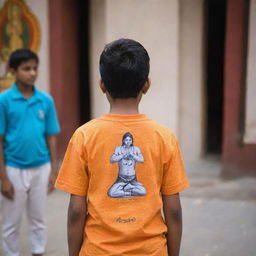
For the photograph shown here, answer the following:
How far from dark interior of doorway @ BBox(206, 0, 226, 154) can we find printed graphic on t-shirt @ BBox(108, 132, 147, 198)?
6.90 meters

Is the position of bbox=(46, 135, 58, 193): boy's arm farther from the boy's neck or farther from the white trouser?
the boy's neck

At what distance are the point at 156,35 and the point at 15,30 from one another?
7.31 ft

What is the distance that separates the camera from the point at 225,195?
612 centimetres

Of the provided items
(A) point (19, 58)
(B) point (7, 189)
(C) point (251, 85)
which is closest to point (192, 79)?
(C) point (251, 85)

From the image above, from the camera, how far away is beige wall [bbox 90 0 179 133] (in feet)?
23.8

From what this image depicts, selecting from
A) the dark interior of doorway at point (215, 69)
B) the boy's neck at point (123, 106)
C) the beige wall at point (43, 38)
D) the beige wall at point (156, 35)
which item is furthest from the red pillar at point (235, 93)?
the boy's neck at point (123, 106)

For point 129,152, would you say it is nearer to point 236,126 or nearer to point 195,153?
point 236,126

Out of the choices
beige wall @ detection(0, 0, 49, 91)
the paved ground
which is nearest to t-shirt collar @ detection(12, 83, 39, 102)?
the paved ground

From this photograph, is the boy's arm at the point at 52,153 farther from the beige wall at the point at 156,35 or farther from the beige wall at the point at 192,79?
the beige wall at the point at 192,79

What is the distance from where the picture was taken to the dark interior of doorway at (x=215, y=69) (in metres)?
9.22

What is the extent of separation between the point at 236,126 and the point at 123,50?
→ 500cm

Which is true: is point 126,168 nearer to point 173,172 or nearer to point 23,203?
point 173,172

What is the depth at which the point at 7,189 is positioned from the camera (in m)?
3.45

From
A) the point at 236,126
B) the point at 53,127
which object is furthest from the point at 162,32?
the point at 53,127
